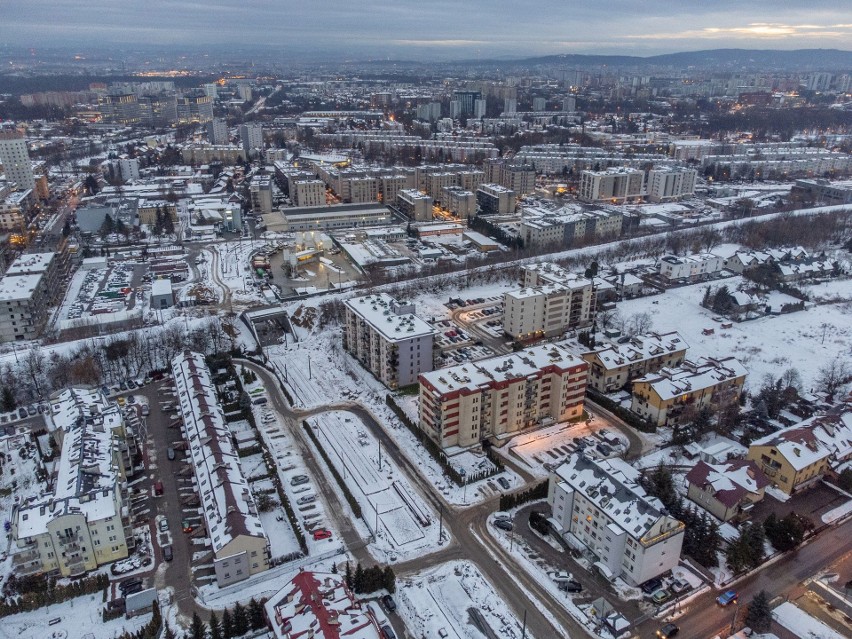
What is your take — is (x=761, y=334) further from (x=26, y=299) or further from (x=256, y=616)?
(x=26, y=299)

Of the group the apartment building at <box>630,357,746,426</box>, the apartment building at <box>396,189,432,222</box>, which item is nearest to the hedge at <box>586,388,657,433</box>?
the apartment building at <box>630,357,746,426</box>

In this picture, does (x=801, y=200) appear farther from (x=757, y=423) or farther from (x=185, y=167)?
(x=185, y=167)

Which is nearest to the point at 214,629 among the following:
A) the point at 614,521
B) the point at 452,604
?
the point at 452,604

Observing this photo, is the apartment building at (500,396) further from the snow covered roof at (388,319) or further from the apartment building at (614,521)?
the apartment building at (614,521)

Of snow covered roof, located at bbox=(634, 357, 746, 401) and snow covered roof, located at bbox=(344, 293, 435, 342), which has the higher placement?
snow covered roof, located at bbox=(344, 293, 435, 342)

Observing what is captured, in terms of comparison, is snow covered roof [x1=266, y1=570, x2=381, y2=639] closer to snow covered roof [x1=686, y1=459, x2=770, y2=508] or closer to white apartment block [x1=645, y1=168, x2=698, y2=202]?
snow covered roof [x1=686, y1=459, x2=770, y2=508]

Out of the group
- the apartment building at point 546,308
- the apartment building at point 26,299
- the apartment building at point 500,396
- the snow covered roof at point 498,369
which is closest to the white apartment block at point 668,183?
the apartment building at point 546,308

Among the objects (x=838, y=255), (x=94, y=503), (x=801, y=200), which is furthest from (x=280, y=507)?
(x=801, y=200)
